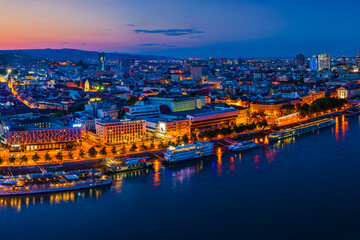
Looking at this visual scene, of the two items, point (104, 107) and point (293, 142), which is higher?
point (104, 107)

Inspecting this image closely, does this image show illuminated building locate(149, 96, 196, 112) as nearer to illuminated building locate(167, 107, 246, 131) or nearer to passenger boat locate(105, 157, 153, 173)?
illuminated building locate(167, 107, 246, 131)

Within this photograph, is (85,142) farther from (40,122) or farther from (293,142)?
(293,142)

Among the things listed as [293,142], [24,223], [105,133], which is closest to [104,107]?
[105,133]

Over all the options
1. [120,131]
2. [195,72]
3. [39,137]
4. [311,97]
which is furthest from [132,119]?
[195,72]

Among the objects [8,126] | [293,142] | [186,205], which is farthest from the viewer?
[293,142]

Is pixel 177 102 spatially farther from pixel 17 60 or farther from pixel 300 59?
pixel 300 59

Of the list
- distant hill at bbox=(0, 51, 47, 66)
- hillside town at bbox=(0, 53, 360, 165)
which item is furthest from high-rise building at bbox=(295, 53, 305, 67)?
distant hill at bbox=(0, 51, 47, 66)

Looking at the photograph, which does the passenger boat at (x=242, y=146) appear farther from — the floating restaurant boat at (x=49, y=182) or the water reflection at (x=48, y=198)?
the water reflection at (x=48, y=198)
